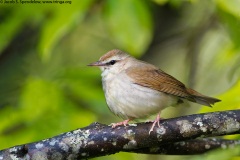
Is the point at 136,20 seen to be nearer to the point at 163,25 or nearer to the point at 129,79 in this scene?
the point at 129,79

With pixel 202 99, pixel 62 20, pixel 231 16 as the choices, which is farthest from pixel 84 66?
pixel 231 16

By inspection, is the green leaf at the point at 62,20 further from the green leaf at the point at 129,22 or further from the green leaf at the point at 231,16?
the green leaf at the point at 231,16

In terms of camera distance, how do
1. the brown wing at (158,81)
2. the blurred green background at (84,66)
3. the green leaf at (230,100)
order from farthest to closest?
the brown wing at (158,81)
the blurred green background at (84,66)
the green leaf at (230,100)

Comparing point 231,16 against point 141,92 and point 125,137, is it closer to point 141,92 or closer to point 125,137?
point 141,92

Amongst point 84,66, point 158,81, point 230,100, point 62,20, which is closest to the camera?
point 230,100

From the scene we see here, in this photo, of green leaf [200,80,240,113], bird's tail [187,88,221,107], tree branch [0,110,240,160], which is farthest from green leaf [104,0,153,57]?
tree branch [0,110,240,160]

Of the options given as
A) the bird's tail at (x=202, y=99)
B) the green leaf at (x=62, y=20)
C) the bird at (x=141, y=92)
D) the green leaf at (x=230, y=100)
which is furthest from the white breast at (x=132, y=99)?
the green leaf at (x=230, y=100)
